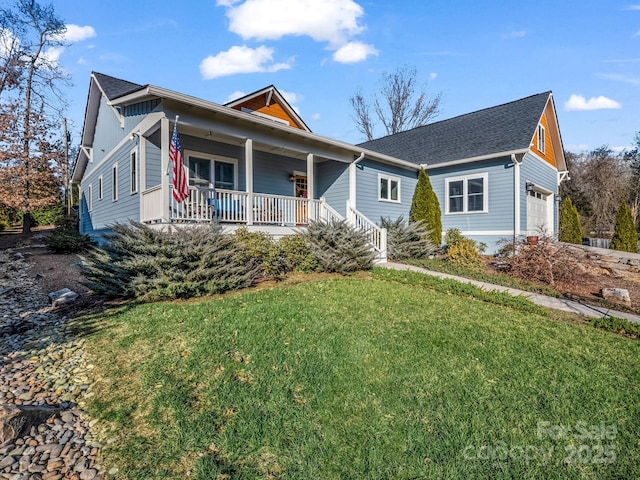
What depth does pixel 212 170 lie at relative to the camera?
10203 millimetres

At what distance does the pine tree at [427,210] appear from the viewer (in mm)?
12156

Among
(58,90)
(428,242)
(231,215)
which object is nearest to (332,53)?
(428,242)

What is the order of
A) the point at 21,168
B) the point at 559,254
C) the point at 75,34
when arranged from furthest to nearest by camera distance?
the point at 75,34, the point at 21,168, the point at 559,254

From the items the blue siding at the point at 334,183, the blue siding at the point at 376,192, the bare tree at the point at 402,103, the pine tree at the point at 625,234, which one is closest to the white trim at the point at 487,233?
the blue siding at the point at 376,192

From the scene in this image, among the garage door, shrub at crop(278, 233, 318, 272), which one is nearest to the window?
the garage door

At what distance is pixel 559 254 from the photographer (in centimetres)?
802

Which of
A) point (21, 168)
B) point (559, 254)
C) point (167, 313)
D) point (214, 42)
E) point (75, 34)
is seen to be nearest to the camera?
point (167, 313)

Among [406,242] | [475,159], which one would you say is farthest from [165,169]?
[475,159]

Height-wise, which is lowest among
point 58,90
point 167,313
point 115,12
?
point 167,313

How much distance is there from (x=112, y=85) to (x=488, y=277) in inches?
533

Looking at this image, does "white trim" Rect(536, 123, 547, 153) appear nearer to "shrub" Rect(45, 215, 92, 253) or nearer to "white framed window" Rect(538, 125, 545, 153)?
"white framed window" Rect(538, 125, 545, 153)

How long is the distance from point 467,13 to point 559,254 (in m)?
8.16

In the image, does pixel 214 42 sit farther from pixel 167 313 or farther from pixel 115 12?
pixel 167 313

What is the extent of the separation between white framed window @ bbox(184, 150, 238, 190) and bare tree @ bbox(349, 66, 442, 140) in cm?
2088
